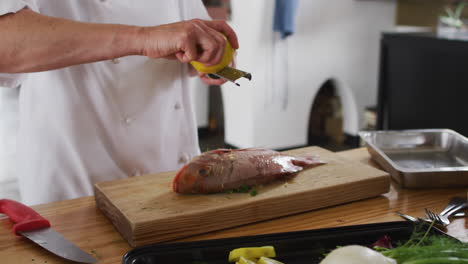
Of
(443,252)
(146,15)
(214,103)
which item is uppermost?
(146,15)

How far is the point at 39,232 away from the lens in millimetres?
1013

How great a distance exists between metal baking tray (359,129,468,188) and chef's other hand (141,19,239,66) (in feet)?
1.92

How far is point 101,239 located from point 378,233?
573 millimetres

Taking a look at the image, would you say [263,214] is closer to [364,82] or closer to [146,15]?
[146,15]

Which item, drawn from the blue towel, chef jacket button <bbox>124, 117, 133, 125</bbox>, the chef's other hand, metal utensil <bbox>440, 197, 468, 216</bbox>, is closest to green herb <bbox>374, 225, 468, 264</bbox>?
metal utensil <bbox>440, 197, 468, 216</bbox>

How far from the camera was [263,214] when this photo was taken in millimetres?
1121

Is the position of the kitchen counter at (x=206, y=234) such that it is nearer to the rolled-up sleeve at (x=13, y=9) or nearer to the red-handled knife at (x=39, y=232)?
the red-handled knife at (x=39, y=232)

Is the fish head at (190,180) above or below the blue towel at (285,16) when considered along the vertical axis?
below

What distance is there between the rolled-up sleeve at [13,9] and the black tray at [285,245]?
0.65 m

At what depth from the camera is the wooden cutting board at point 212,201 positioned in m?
1.03

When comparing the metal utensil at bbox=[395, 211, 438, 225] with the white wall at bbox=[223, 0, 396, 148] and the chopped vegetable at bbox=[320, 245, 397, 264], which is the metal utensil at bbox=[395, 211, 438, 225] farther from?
the white wall at bbox=[223, 0, 396, 148]

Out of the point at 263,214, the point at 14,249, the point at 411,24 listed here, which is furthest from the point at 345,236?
the point at 411,24

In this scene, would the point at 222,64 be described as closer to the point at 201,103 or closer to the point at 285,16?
the point at 285,16

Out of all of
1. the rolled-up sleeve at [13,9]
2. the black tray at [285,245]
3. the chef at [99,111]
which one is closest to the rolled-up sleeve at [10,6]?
the rolled-up sleeve at [13,9]
